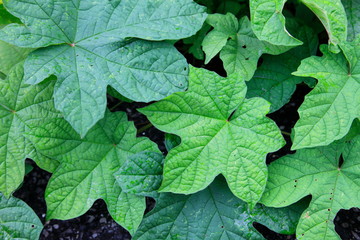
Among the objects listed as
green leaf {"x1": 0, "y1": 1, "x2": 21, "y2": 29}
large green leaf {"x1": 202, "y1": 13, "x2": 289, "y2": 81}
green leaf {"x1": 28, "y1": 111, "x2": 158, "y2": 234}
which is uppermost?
large green leaf {"x1": 202, "y1": 13, "x2": 289, "y2": 81}

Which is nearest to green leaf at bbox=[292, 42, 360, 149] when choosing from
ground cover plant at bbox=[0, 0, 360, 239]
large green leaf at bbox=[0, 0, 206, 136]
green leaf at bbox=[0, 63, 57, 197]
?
ground cover plant at bbox=[0, 0, 360, 239]

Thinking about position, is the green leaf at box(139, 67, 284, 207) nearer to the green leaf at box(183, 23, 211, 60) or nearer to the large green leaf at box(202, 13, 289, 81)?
the large green leaf at box(202, 13, 289, 81)

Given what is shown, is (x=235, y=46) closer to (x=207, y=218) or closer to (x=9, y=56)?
(x=207, y=218)

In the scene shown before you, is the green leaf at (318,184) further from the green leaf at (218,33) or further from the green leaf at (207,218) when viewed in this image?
the green leaf at (218,33)

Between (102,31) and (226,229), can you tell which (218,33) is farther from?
(226,229)

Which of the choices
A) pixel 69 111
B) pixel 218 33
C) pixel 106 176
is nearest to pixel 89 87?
pixel 69 111

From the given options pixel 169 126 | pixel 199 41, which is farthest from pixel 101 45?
pixel 199 41
